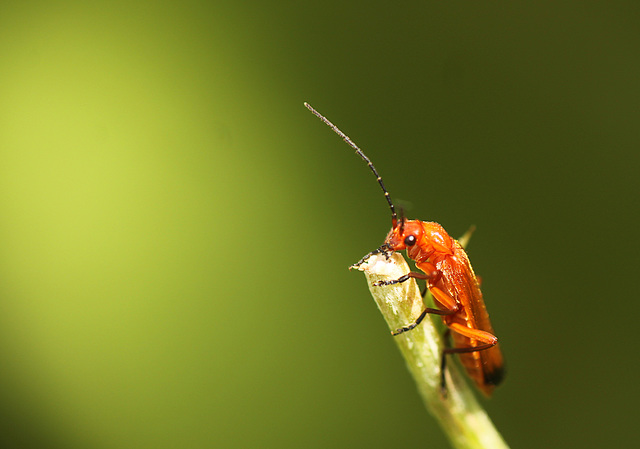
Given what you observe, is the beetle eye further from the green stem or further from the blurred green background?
the blurred green background

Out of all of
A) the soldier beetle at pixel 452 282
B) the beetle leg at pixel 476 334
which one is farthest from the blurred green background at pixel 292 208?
the beetle leg at pixel 476 334

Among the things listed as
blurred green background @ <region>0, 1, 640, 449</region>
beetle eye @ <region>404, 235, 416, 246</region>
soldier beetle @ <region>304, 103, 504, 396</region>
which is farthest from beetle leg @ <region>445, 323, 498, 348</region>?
blurred green background @ <region>0, 1, 640, 449</region>

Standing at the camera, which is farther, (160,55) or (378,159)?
(378,159)

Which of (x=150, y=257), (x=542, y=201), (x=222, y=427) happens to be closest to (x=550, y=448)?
(x=542, y=201)

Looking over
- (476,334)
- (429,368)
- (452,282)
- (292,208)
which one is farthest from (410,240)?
(292,208)

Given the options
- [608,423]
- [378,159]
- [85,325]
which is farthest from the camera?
[608,423]

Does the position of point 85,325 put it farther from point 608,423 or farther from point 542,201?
point 608,423

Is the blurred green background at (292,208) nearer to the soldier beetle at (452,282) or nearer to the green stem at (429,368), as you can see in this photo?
the soldier beetle at (452,282)
